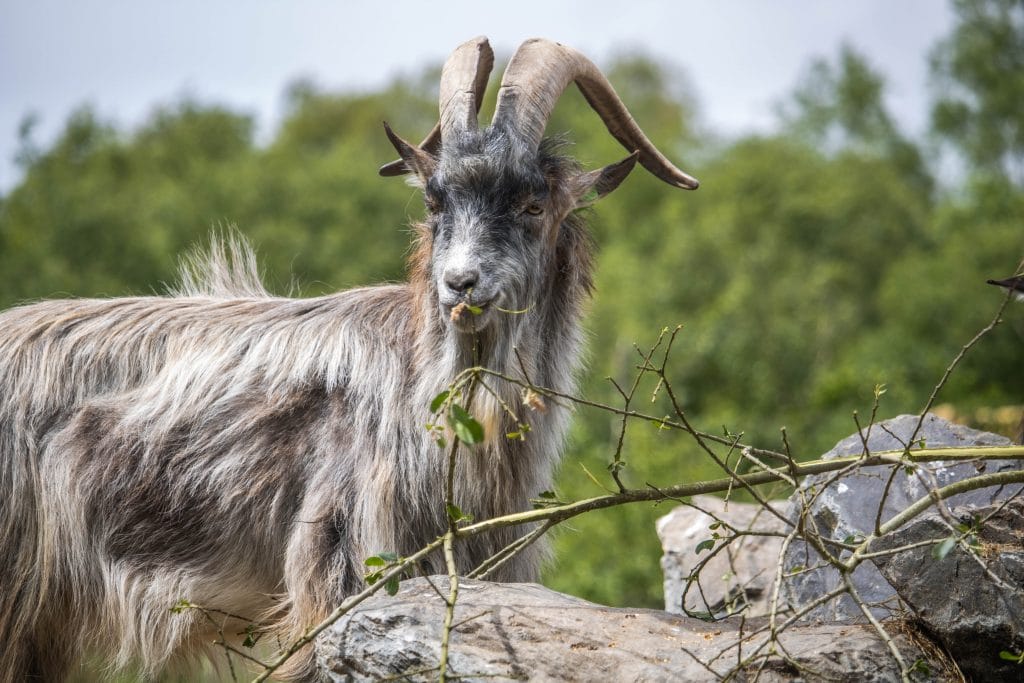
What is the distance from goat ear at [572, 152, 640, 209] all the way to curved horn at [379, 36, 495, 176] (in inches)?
26.8

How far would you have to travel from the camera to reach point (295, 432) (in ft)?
21.7

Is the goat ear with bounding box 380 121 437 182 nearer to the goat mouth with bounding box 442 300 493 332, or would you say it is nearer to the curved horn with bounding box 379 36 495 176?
the curved horn with bounding box 379 36 495 176

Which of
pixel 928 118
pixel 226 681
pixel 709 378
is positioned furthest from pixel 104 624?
pixel 928 118

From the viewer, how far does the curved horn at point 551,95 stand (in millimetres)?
6574

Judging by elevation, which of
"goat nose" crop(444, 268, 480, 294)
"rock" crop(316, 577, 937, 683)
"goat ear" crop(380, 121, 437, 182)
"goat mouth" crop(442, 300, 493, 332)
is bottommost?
"rock" crop(316, 577, 937, 683)

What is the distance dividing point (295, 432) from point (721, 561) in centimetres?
271

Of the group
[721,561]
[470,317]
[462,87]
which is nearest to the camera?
[470,317]

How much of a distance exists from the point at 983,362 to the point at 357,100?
162ft

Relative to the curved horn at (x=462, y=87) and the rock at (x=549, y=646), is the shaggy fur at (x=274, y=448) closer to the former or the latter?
the curved horn at (x=462, y=87)

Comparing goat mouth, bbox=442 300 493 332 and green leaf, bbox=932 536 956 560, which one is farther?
goat mouth, bbox=442 300 493 332

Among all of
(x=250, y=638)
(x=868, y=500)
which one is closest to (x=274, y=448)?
(x=250, y=638)

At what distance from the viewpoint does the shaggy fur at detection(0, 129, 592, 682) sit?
20.6 feet

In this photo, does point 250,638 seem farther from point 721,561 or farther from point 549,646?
point 721,561

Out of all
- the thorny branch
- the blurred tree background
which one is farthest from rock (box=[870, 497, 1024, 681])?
the blurred tree background
